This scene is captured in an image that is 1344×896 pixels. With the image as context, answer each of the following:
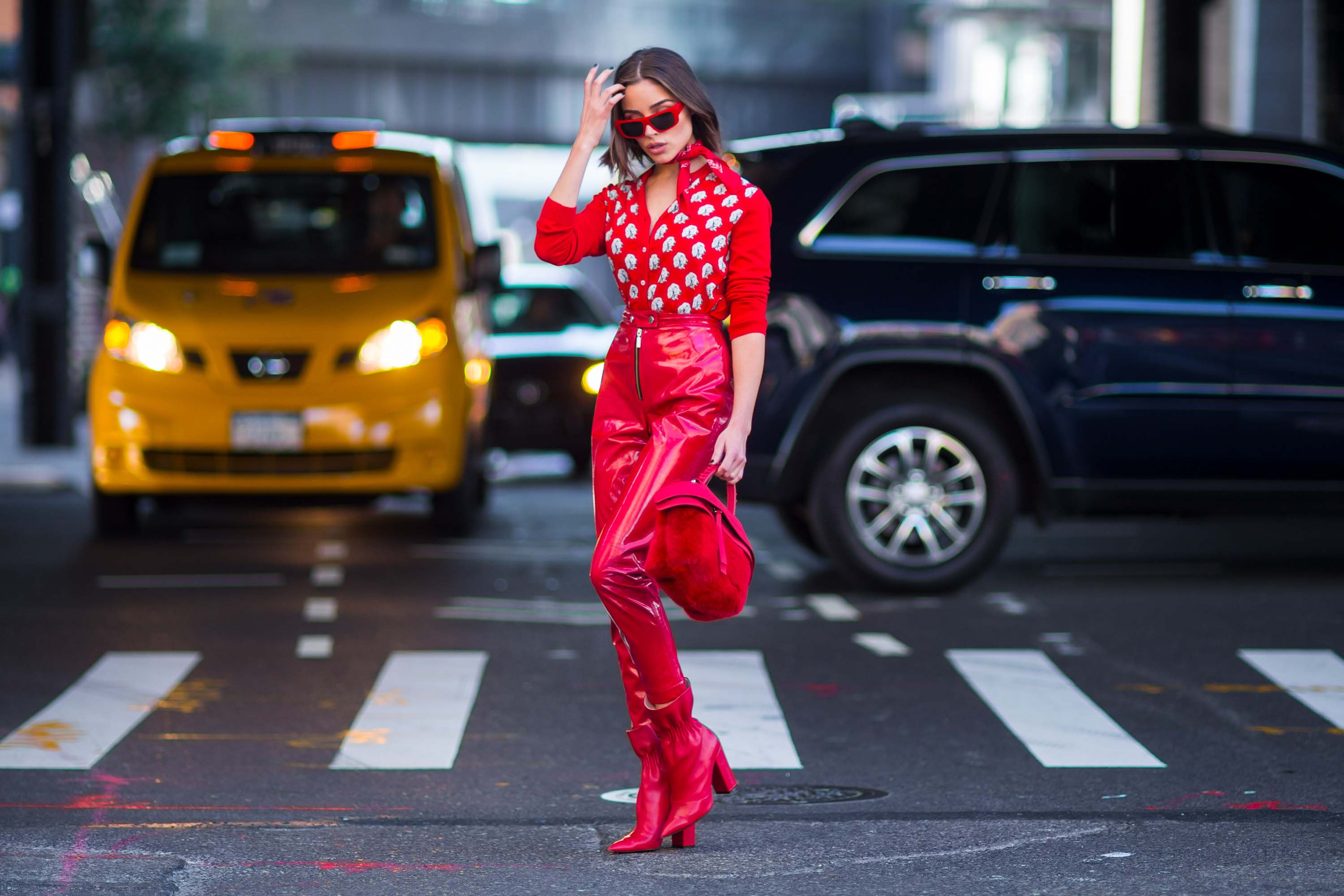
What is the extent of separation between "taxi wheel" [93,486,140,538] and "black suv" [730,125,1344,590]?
3.94 m

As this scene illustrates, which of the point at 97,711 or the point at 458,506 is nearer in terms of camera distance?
the point at 97,711

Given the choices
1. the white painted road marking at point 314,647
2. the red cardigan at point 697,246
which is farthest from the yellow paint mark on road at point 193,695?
the red cardigan at point 697,246

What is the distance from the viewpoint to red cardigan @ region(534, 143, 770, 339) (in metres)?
4.92

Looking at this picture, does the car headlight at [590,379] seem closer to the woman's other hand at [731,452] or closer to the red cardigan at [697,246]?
the red cardigan at [697,246]

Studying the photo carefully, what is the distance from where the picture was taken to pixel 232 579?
10016 millimetres

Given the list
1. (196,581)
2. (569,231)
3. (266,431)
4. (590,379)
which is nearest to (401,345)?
(266,431)

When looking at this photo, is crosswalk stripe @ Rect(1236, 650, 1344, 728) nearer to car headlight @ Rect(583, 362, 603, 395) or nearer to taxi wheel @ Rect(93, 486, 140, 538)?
taxi wheel @ Rect(93, 486, 140, 538)

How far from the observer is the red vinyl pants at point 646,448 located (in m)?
4.86

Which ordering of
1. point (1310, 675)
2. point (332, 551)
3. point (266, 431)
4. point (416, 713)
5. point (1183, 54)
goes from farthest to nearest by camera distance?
point (1183, 54) → point (332, 551) → point (266, 431) → point (1310, 675) → point (416, 713)

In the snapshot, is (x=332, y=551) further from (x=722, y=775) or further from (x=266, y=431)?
(x=722, y=775)

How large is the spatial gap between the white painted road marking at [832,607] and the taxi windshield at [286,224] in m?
3.14

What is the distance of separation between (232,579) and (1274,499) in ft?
15.2

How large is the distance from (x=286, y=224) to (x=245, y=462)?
5.02 feet

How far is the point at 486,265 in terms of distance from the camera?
38.4 feet
